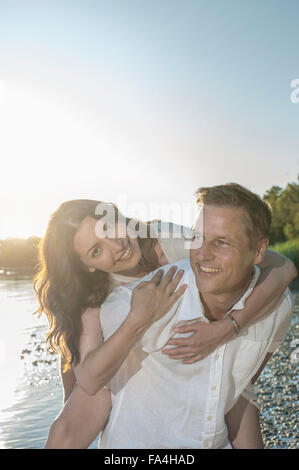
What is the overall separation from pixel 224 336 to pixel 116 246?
0.98 metres

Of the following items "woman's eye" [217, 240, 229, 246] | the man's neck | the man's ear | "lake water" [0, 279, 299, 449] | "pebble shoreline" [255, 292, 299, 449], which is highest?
"woman's eye" [217, 240, 229, 246]

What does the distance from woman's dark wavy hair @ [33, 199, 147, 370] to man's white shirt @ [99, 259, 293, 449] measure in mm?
571

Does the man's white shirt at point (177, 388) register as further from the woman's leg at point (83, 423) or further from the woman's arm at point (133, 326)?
the woman's leg at point (83, 423)

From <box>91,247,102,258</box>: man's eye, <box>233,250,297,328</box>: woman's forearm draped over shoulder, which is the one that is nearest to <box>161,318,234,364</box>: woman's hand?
<box>233,250,297,328</box>: woman's forearm draped over shoulder

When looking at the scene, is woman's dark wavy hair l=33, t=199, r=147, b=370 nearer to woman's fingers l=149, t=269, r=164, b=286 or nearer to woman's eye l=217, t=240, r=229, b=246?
woman's fingers l=149, t=269, r=164, b=286

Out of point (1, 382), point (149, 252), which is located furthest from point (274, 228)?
point (149, 252)

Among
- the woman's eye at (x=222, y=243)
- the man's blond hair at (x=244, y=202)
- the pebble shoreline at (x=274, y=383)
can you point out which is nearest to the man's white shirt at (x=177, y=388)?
the woman's eye at (x=222, y=243)

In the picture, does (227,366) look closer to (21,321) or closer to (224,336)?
(224,336)

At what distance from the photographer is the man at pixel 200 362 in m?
2.72

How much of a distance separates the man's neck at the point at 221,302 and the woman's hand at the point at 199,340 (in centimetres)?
13

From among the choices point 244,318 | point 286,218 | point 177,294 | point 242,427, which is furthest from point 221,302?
point 286,218

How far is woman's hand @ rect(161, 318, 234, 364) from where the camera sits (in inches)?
107

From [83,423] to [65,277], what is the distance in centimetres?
93
